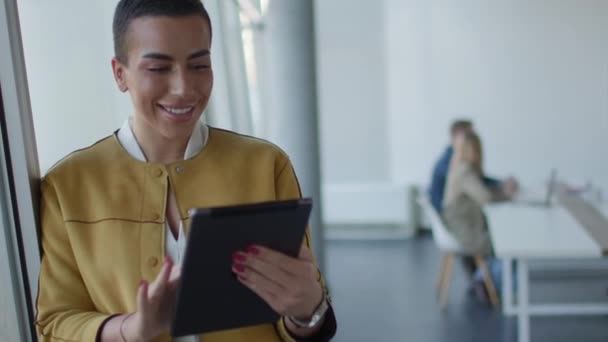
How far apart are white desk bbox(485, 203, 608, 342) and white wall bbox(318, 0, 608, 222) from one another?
1.73 meters

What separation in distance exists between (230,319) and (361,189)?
5.53 metres

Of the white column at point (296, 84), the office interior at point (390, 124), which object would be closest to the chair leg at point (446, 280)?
the office interior at point (390, 124)

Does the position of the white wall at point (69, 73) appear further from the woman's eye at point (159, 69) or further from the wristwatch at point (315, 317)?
the wristwatch at point (315, 317)

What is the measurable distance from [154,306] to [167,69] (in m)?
0.36

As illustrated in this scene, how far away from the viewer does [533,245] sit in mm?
3535

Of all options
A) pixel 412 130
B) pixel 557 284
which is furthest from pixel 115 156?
pixel 412 130

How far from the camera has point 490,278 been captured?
4.62 metres

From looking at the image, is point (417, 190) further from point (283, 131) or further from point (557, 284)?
point (283, 131)

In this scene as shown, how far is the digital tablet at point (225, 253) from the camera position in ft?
2.96

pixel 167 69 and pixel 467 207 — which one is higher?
pixel 167 69

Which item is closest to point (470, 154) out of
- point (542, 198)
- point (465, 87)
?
point (542, 198)

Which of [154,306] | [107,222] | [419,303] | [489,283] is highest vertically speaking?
[107,222]

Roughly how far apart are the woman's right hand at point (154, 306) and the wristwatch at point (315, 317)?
22cm

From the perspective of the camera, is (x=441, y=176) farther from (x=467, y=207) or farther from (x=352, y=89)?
(x=352, y=89)
